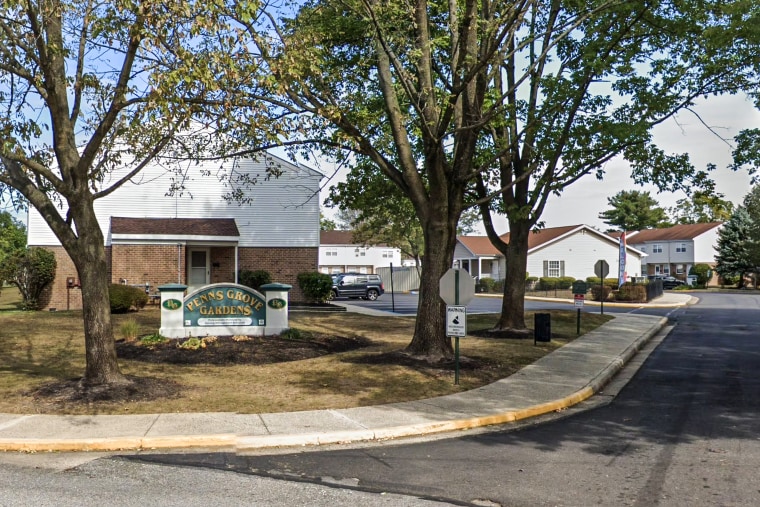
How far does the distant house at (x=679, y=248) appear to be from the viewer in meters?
70.2

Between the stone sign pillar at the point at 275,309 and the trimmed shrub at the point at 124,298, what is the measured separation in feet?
23.3

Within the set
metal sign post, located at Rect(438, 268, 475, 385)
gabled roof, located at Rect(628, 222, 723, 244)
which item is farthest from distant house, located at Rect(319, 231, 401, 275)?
metal sign post, located at Rect(438, 268, 475, 385)

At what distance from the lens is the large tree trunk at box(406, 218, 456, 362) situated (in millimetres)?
13516

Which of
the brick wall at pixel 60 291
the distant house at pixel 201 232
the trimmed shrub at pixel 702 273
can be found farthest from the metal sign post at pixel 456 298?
the trimmed shrub at pixel 702 273

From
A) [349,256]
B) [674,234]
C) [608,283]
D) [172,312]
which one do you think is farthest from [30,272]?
[674,234]

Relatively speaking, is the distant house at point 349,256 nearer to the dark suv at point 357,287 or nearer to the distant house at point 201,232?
the dark suv at point 357,287

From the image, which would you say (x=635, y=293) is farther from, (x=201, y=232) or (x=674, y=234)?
(x=674, y=234)

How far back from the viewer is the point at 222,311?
52.6 ft

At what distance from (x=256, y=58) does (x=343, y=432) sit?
18.8 ft

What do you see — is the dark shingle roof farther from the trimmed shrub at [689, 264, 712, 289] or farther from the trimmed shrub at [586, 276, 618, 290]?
the trimmed shrub at [689, 264, 712, 289]

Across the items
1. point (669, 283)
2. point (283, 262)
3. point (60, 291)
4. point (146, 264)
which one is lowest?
point (60, 291)

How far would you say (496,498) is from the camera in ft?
19.5

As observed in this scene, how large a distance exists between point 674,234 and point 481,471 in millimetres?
73765

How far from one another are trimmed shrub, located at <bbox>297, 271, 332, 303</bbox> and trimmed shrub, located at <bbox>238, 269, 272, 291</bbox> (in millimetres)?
1442
